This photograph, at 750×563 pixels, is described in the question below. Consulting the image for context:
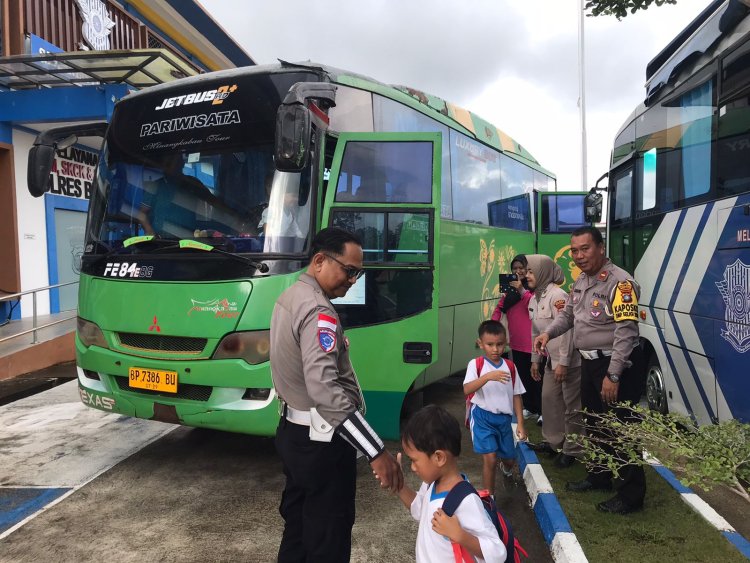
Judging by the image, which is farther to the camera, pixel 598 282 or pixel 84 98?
pixel 84 98

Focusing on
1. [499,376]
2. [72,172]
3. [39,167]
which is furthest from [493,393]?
[72,172]

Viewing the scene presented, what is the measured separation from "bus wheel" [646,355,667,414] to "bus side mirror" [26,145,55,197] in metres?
5.99

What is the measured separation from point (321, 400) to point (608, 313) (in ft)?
7.18

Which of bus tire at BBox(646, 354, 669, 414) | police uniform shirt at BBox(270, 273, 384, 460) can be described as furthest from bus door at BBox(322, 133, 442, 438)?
bus tire at BBox(646, 354, 669, 414)

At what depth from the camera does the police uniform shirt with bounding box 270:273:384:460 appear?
217cm

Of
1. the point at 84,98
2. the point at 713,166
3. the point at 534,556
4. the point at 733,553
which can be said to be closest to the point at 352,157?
the point at 713,166

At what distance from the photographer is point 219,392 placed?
3.99 metres

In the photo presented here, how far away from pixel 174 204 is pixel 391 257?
5.90 ft

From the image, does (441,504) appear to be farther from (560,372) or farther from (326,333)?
(560,372)

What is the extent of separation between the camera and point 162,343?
163 inches

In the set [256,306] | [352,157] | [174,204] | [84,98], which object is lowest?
[256,306]

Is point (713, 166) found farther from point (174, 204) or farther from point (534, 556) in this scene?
point (174, 204)

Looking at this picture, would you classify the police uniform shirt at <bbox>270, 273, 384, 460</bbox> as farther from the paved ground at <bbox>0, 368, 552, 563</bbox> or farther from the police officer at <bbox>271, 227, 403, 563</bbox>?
the paved ground at <bbox>0, 368, 552, 563</bbox>

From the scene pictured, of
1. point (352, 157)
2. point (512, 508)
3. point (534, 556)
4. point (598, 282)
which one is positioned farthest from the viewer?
point (352, 157)
